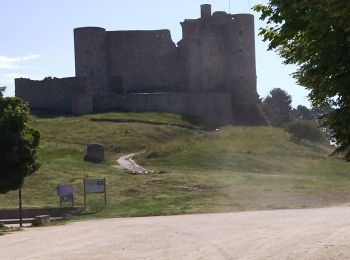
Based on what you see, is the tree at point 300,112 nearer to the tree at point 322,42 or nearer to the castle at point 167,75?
the castle at point 167,75

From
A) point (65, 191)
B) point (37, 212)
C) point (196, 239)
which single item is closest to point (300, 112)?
point (65, 191)

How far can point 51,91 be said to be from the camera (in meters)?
77.6

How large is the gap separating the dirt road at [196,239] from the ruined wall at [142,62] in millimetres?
56988

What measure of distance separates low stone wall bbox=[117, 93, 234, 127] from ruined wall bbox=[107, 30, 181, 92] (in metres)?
6.16

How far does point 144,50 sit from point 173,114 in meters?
12.5

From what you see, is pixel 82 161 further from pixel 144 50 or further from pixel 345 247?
pixel 144 50

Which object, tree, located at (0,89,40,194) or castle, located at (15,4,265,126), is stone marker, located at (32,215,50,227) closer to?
tree, located at (0,89,40,194)

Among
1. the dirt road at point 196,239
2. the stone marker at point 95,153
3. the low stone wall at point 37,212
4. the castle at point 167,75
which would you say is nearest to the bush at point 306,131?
the castle at point 167,75

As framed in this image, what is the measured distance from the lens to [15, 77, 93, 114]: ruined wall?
3007 inches

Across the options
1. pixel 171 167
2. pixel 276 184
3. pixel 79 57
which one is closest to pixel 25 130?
pixel 276 184

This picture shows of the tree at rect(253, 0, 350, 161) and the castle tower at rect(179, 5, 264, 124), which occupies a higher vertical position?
the castle tower at rect(179, 5, 264, 124)

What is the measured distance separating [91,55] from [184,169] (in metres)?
38.5

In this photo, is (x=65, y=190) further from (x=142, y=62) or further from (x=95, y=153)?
(x=142, y=62)

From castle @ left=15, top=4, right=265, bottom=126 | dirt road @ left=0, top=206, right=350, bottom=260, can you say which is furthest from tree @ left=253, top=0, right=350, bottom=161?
castle @ left=15, top=4, right=265, bottom=126
